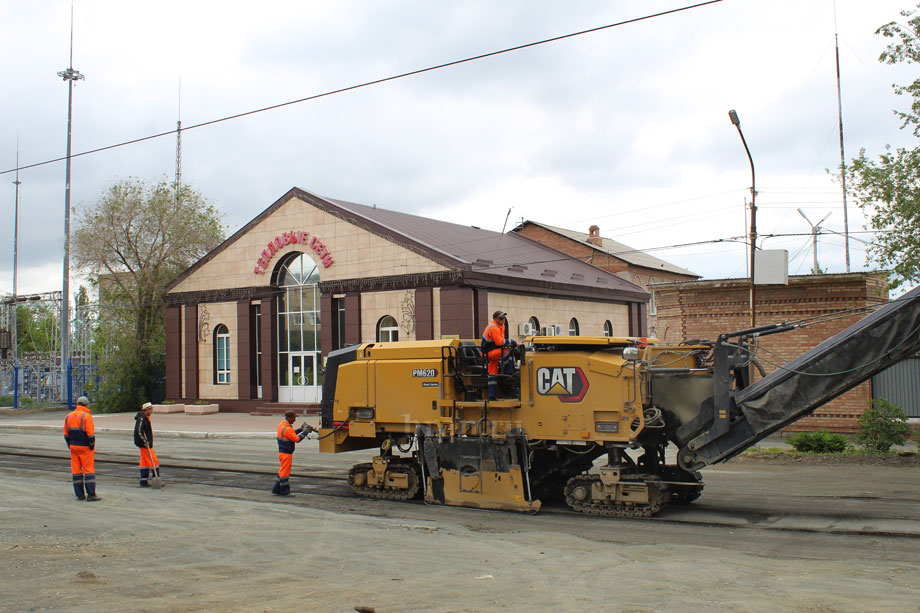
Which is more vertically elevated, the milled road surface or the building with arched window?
the building with arched window

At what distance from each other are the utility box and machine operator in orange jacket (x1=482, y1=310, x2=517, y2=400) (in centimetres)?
1106

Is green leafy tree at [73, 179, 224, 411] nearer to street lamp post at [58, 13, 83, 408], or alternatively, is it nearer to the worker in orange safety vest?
street lamp post at [58, 13, 83, 408]

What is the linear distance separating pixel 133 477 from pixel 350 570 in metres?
10.2

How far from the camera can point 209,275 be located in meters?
37.1

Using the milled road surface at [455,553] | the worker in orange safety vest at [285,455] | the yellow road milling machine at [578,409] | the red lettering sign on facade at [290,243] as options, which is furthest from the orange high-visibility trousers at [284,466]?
the red lettering sign on facade at [290,243]

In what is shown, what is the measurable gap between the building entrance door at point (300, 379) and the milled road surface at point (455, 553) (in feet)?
64.5

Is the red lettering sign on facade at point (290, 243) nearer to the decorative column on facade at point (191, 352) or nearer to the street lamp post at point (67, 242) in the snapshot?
the decorative column on facade at point (191, 352)

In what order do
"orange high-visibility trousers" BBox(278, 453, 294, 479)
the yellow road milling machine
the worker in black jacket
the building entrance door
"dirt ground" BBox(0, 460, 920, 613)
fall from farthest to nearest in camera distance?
the building entrance door, the worker in black jacket, "orange high-visibility trousers" BBox(278, 453, 294, 479), the yellow road milling machine, "dirt ground" BBox(0, 460, 920, 613)

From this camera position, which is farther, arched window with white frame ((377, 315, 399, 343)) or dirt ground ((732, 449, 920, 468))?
arched window with white frame ((377, 315, 399, 343))

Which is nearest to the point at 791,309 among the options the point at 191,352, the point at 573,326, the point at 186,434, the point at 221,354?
the point at 573,326

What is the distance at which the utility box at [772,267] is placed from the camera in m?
20.9

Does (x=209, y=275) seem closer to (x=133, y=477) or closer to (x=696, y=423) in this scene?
(x=133, y=477)

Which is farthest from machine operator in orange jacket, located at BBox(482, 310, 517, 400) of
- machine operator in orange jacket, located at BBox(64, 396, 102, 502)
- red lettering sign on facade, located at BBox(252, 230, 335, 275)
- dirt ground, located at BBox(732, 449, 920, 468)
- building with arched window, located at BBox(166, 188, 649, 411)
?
red lettering sign on facade, located at BBox(252, 230, 335, 275)

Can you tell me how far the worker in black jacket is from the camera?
50.0ft
